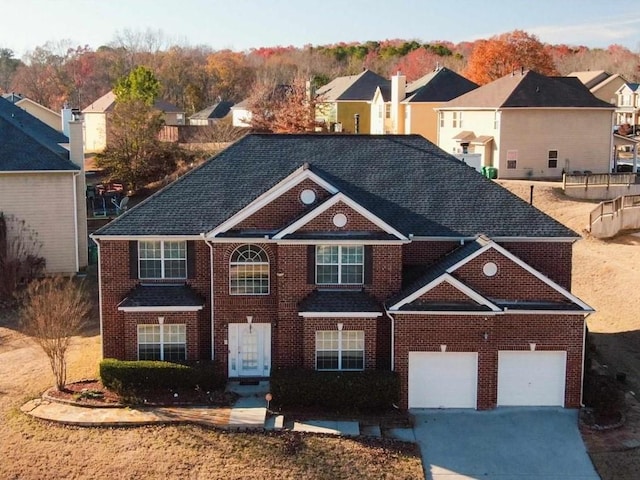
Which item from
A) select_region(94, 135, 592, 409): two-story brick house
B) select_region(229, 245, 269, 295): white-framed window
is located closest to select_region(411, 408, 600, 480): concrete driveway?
select_region(94, 135, 592, 409): two-story brick house

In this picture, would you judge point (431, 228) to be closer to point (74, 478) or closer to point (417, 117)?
point (74, 478)

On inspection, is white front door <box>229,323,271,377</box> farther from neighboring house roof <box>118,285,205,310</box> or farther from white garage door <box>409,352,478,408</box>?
white garage door <box>409,352,478,408</box>

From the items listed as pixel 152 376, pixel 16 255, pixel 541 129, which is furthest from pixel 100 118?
pixel 152 376

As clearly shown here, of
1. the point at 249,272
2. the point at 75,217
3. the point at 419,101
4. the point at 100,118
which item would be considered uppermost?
the point at 419,101

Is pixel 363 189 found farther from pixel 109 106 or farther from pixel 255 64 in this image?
pixel 255 64

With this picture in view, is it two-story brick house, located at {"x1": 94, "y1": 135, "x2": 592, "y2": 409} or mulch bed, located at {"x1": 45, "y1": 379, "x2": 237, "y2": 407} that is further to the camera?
two-story brick house, located at {"x1": 94, "y1": 135, "x2": 592, "y2": 409}

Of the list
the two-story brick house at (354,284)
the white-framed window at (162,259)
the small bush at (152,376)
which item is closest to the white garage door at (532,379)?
the two-story brick house at (354,284)
